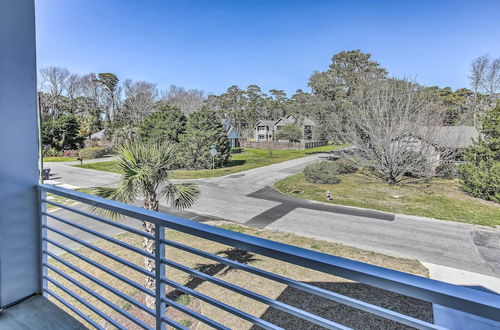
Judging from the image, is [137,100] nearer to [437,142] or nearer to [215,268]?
[437,142]

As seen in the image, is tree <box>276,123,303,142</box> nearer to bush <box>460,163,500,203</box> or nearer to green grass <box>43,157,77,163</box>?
bush <box>460,163,500,203</box>

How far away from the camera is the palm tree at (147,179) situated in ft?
15.0

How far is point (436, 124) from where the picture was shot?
13.1 m

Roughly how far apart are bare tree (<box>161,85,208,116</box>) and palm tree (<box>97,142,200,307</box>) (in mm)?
33612

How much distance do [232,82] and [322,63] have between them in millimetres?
23570

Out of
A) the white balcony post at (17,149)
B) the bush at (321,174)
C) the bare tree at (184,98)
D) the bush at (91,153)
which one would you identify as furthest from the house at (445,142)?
the bare tree at (184,98)

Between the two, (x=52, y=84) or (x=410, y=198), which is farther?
(x=52, y=84)

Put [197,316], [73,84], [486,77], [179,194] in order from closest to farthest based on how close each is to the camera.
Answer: [197,316] < [179,194] < [73,84] < [486,77]

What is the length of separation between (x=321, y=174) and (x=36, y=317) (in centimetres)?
1449

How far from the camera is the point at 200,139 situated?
18641 millimetres

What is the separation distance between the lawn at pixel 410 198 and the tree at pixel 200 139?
6.03m

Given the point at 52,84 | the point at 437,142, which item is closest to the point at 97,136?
the point at 52,84

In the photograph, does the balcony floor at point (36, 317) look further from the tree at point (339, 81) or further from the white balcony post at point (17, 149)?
the tree at point (339, 81)

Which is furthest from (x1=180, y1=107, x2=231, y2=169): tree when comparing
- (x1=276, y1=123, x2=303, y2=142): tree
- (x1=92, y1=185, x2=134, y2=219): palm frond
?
(x1=276, y1=123, x2=303, y2=142): tree
